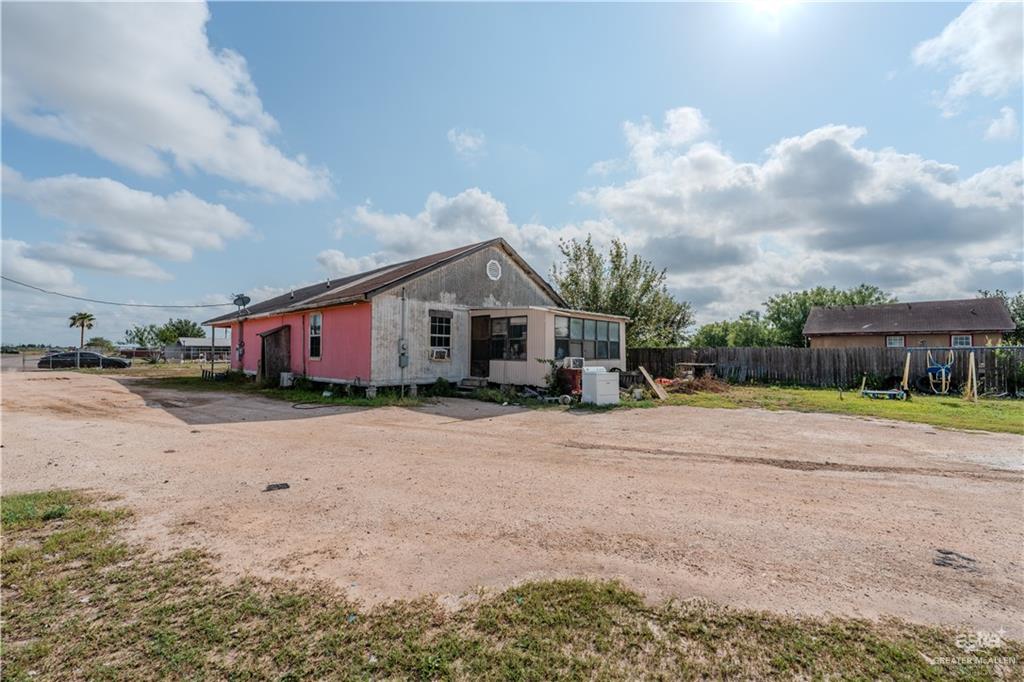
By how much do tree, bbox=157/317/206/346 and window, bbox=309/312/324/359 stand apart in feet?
202

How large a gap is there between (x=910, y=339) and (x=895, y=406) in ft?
69.7

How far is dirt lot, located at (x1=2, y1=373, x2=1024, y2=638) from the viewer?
322cm

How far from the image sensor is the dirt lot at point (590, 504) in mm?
3221

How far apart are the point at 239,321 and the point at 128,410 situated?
470 inches

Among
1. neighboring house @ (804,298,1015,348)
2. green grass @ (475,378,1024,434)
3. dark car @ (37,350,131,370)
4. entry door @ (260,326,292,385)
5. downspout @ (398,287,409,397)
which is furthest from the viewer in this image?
dark car @ (37,350,131,370)

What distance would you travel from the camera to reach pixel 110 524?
4066mm

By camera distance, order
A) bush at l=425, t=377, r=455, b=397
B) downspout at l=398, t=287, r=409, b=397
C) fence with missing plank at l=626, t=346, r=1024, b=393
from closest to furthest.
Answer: downspout at l=398, t=287, r=409, b=397
bush at l=425, t=377, r=455, b=397
fence with missing plank at l=626, t=346, r=1024, b=393

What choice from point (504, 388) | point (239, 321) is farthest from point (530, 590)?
point (239, 321)

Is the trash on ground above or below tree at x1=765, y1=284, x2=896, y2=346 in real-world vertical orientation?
below

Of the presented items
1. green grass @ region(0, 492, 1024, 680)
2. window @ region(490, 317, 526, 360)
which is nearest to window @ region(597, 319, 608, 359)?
window @ region(490, 317, 526, 360)

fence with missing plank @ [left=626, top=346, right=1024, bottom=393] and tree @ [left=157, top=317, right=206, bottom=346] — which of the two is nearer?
fence with missing plank @ [left=626, top=346, right=1024, bottom=393]

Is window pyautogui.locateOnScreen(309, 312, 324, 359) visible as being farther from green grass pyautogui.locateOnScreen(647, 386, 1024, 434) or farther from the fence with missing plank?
the fence with missing plank

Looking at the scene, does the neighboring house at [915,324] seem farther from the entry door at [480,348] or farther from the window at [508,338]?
the entry door at [480,348]

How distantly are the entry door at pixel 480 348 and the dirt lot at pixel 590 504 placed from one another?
21.9ft
